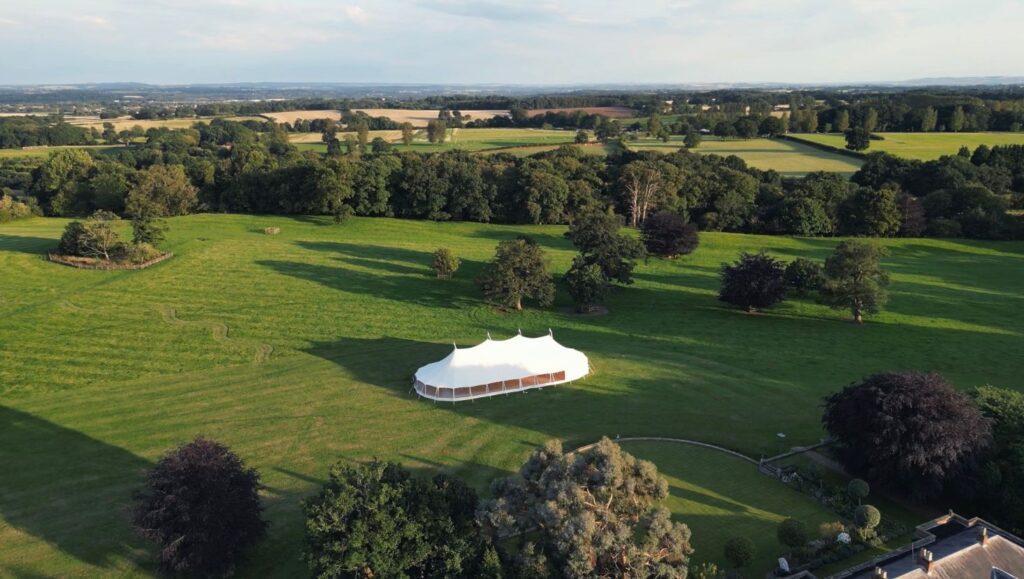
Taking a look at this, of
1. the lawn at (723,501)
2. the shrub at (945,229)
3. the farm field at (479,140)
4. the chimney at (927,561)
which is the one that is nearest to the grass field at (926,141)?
the shrub at (945,229)

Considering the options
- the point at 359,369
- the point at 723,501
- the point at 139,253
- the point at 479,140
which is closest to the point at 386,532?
the point at 723,501

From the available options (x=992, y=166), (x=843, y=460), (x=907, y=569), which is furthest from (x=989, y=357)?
(x=992, y=166)

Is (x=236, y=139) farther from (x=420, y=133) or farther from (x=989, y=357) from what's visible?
(x=989, y=357)

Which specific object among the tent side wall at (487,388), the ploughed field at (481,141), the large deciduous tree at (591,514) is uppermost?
the ploughed field at (481,141)

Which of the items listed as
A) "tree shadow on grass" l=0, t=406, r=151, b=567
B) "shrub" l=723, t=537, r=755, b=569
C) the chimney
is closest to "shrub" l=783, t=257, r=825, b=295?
"shrub" l=723, t=537, r=755, b=569

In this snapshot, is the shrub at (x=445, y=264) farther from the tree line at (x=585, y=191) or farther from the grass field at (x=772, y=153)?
the grass field at (x=772, y=153)

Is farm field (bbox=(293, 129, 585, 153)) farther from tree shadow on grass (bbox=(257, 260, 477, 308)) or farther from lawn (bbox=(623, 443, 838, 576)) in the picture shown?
lawn (bbox=(623, 443, 838, 576))
